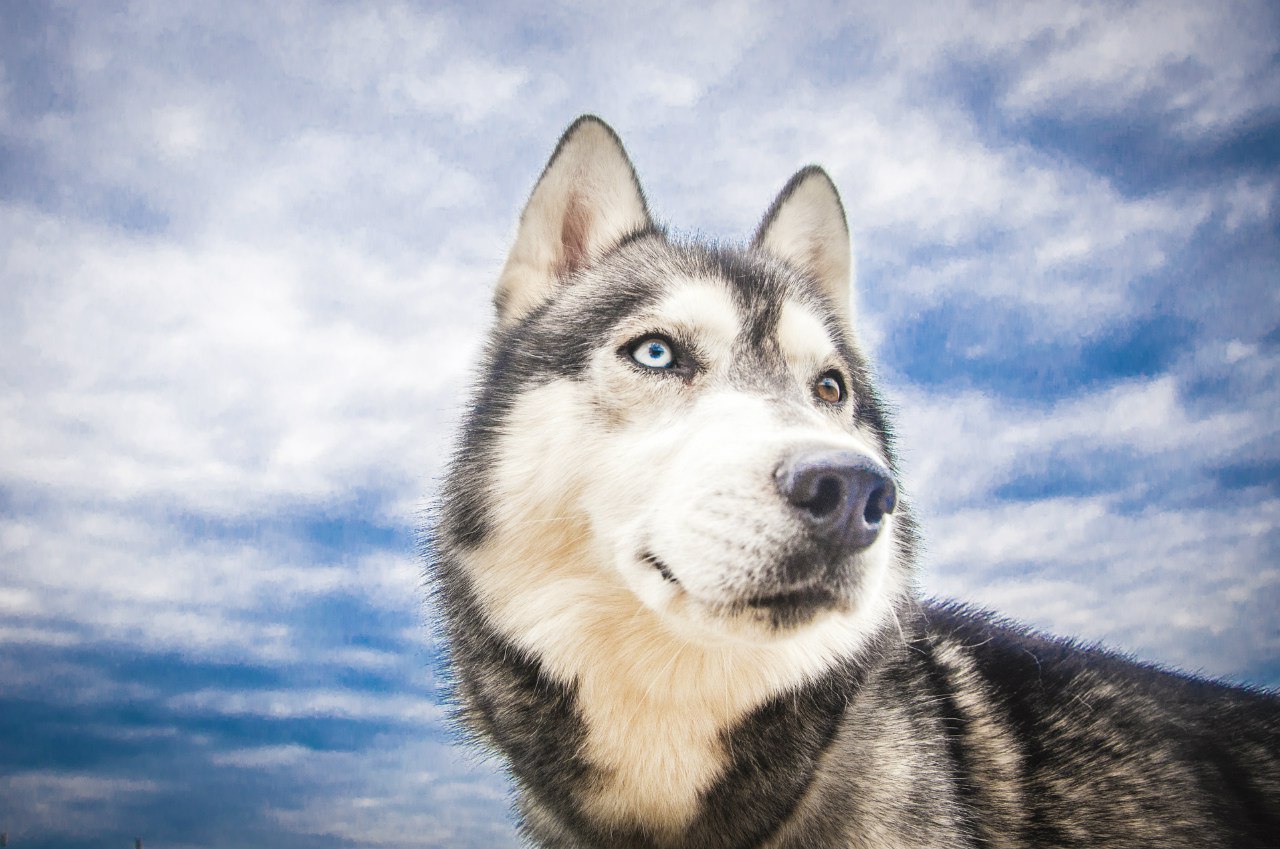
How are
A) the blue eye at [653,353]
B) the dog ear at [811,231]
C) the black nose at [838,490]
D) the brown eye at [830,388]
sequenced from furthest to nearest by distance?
the dog ear at [811,231], the brown eye at [830,388], the blue eye at [653,353], the black nose at [838,490]

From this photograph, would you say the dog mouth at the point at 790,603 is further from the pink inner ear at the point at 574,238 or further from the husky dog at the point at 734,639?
the pink inner ear at the point at 574,238

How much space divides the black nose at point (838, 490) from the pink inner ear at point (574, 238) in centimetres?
208

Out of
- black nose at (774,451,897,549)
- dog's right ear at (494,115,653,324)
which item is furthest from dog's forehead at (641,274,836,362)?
black nose at (774,451,897,549)

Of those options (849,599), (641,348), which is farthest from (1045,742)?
(641,348)

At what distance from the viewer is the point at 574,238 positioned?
4.10 m

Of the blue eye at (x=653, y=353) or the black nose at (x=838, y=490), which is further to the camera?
the blue eye at (x=653, y=353)

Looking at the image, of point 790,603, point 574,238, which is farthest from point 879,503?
point 574,238

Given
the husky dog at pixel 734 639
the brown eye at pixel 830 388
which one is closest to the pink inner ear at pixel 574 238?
the husky dog at pixel 734 639

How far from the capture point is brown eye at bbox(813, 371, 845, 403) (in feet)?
11.4

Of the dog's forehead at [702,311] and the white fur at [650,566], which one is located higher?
the dog's forehead at [702,311]

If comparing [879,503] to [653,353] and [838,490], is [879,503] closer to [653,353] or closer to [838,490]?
[838,490]

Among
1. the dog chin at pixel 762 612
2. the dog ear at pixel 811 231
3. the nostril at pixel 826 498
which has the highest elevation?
the dog ear at pixel 811 231

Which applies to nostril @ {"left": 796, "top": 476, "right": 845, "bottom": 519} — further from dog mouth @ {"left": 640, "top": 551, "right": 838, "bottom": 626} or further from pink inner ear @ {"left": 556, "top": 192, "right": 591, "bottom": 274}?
pink inner ear @ {"left": 556, "top": 192, "right": 591, "bottom": 274}

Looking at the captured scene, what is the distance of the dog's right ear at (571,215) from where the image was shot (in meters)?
3.89
